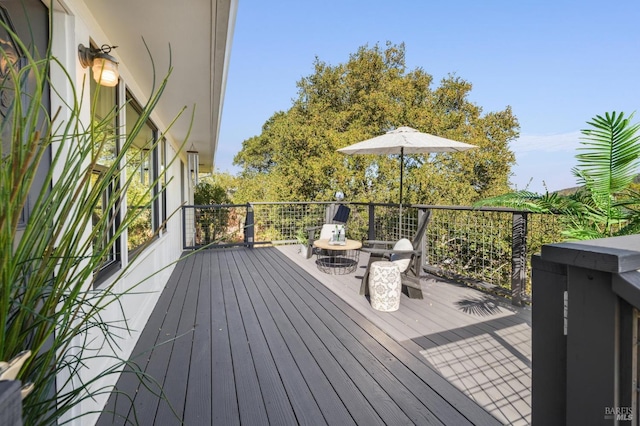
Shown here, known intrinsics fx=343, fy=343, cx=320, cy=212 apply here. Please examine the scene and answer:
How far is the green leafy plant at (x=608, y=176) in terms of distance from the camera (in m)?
2.31

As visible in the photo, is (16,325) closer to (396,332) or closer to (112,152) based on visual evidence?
(112,152)

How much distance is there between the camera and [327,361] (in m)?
2.46

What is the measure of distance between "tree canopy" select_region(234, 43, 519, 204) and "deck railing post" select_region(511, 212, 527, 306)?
305 inches

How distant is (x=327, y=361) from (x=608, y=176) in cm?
236

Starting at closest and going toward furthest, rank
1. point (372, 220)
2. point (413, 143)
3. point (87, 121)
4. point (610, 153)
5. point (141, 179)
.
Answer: point (87, 121) → point (610, 153) → point (141, 179) → point (413, 143) → point (372, 220)

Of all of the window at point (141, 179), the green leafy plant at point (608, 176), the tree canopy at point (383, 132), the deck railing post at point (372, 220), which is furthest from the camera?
the tree canopy at point (383, 132)

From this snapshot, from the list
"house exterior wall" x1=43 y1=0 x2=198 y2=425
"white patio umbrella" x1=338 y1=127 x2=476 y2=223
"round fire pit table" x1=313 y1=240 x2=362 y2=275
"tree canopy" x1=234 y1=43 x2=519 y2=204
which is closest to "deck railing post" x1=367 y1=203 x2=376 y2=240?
"round fire pit table" x1=313 y1=240 x2=362 y2=275

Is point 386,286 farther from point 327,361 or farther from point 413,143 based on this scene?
point 413,143

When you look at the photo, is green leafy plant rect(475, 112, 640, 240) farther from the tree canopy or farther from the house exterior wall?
the tree canopy

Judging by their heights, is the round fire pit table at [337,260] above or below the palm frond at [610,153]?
below

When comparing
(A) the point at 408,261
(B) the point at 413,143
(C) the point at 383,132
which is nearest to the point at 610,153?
(A) the point at 408,261

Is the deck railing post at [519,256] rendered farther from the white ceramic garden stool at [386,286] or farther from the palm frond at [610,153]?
the white ceramic garden stool at [386,286]

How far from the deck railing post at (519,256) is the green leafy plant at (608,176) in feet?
2.78

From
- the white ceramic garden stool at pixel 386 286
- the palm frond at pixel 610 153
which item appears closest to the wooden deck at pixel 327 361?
the white ceramic garden stool at pixel 386 286
